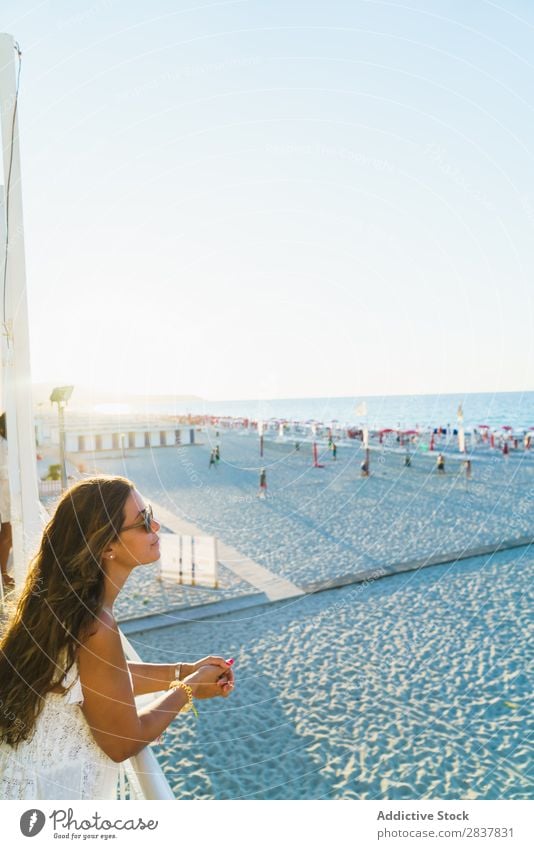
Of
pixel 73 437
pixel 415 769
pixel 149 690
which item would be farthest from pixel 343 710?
pixel 73 437

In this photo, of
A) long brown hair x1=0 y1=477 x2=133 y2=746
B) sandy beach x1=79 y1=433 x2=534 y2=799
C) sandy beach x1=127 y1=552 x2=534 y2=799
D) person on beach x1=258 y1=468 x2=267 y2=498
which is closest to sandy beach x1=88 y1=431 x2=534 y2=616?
sandy beach x1=79 y1=433 x2=534 y2=799

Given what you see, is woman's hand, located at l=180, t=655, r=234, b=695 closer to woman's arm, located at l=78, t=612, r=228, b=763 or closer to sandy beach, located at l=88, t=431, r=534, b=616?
woman's arm, located at l=78, t=612, r=228, b=763

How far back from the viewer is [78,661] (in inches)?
44.9

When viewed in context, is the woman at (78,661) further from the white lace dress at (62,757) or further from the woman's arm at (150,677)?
the woman's arm at (150,677)

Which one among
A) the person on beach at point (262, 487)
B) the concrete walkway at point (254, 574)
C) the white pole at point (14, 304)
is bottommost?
the concrete walkway at point (254, 574)

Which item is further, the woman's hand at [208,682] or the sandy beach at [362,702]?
the sandy beach at [362,702]

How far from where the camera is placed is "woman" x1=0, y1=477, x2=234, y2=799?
114 centimetres

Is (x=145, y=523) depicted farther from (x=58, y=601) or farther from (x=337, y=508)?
(x=337, y=508)

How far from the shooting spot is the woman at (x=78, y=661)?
1139 mm

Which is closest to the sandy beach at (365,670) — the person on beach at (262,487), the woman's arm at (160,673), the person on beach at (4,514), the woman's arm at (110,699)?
the person on beach at (4,514)

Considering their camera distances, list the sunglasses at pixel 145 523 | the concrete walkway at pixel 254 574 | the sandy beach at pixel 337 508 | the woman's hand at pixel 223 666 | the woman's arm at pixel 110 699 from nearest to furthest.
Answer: the woman's arm at pixel 110 699 → the sunglasses at pixel 145 523 → the woman's hand at pixel 223 666 → the concrete walkway at pixel 254 574 → the sandy beach at pixel 337 508

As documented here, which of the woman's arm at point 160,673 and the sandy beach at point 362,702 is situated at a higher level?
the woman's arm at point 160,673
